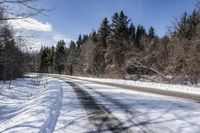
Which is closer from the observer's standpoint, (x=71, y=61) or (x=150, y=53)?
(x=150, y=53)

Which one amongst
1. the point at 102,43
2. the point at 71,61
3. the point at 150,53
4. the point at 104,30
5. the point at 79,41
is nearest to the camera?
the point at 150,53

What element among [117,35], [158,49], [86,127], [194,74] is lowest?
[86,127]

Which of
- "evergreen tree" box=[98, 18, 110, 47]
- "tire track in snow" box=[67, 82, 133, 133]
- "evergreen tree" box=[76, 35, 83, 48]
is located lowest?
"tire track in snow" box=[67, 82, 133, 133]

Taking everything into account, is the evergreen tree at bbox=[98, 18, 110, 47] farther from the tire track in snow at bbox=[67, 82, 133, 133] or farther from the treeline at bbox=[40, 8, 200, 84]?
the tire track in snow at bbox=[67, 82, 133, 133]

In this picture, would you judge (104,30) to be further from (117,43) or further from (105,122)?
(105,122)

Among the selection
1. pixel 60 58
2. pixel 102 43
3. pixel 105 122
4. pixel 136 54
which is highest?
pixel 102 43

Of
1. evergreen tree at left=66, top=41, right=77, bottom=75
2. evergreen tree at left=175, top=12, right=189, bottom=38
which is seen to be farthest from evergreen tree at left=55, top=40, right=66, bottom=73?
evergreen tree at left=175, top=12, right=189, bottom=38

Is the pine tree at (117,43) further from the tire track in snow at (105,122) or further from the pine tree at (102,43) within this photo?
the tire track in snow at (105,122)

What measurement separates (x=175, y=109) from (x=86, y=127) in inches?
164

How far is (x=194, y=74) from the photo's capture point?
33.3 m

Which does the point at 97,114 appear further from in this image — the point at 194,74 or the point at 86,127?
the point at 194,74

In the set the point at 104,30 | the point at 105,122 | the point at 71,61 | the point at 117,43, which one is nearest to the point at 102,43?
the point at 104,30

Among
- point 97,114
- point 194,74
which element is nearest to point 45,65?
point 194,74

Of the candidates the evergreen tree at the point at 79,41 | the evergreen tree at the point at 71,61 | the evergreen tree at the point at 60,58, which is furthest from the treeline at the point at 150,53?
the evergreen tree at the point at 79,41
